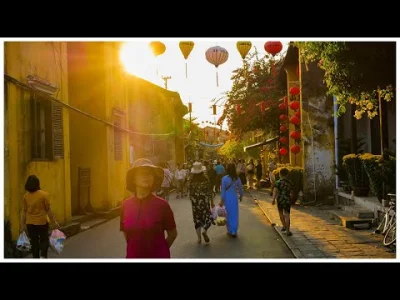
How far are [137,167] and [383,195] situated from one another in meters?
6.32

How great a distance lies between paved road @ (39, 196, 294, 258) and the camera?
874cm

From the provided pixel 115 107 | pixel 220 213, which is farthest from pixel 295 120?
pixel 220 213

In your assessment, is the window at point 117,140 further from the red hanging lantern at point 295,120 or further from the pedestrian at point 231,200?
the pedestrian at point 231,200

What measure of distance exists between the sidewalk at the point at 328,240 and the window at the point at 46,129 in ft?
16.0

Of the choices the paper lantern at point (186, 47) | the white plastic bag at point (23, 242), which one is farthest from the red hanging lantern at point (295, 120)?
the white plastic bag at point (23, 242)

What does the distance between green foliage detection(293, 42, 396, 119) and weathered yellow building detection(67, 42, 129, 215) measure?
7105 millimetres

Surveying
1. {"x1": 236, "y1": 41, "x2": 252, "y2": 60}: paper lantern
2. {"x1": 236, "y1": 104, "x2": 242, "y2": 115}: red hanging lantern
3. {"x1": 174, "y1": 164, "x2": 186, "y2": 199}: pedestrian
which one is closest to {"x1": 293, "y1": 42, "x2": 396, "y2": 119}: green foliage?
{"x1": 236, "y1": 41, "x2": 252, "y2": 60}: paper lantern

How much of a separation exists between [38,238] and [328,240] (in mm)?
4993

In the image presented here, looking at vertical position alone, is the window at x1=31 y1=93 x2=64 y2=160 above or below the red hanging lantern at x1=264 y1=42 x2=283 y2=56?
below

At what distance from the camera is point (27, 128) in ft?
30.9

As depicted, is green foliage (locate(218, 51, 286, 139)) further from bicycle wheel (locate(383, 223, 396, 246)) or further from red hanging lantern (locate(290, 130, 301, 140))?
bicycle wheel (locate(383, 223, 396, 246))
